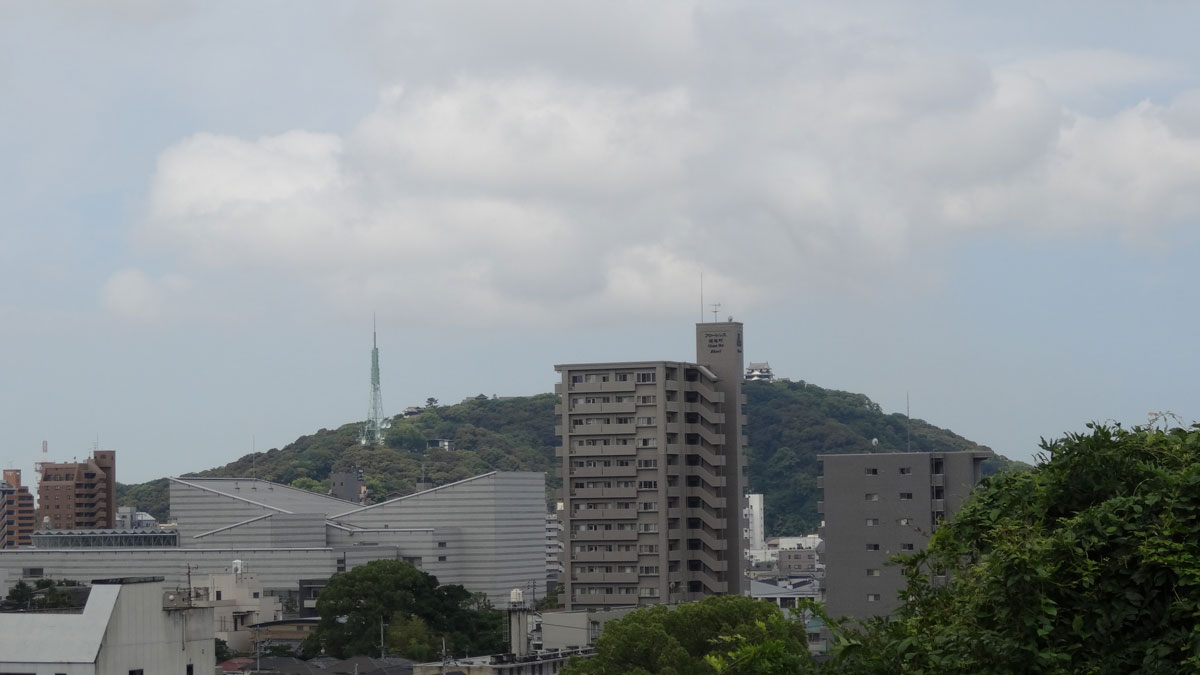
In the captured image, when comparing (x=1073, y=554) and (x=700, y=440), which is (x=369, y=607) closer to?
(x=700, y=440)

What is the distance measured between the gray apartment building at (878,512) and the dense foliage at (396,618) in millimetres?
26202

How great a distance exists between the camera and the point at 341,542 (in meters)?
150

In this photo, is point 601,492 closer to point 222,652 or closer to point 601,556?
point 601,556

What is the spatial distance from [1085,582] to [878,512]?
57549 mm

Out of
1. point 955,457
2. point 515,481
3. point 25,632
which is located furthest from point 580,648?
point 515,481

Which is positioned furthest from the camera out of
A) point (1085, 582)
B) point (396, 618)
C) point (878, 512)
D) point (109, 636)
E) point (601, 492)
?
point (601, 492)

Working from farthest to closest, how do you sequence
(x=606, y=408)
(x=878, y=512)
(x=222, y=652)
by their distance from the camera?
(x=606, y=408)
(x=222, y=652)
(x=878, y=512)

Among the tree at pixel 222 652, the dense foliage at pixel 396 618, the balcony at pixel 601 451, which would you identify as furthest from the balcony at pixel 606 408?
the tree at pixel 222 652

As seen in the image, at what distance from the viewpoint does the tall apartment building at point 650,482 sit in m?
97.6

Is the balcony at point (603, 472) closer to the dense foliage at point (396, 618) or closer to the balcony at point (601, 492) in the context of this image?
the balcony at point (601, 492)

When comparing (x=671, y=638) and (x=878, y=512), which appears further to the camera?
(x=878, y=512)

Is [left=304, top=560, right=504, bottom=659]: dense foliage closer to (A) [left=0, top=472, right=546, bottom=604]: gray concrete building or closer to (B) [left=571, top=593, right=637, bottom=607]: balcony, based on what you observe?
(B) [left=571, top=593, right=637, bottom=607]: balcony

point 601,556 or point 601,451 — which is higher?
point 601,451

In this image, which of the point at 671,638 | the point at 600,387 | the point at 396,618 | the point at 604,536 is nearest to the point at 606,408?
the point at 600,387
